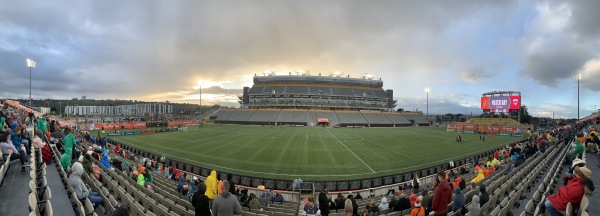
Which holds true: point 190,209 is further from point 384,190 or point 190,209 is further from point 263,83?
point 263,83

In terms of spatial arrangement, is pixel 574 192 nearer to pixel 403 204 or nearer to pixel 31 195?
pixel 403 204

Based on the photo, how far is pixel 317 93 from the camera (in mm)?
105938

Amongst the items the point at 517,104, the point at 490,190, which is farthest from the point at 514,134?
the point at 490,190

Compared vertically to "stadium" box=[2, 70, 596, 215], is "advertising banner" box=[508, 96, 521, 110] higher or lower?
higher

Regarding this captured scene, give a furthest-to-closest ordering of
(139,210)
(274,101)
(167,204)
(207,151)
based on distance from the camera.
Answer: (274,101) → (207,151) → (167,204) → (139,210)

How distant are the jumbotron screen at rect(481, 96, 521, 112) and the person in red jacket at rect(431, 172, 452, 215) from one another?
7512 cm

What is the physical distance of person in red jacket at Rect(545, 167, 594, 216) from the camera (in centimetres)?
441

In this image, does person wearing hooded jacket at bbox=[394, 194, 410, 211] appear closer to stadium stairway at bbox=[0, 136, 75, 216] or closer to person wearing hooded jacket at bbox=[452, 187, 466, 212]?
person wearing hooded jacket at bbox=[452, 187, 466, 212]

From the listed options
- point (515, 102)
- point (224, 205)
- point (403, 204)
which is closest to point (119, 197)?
point (224, 205)

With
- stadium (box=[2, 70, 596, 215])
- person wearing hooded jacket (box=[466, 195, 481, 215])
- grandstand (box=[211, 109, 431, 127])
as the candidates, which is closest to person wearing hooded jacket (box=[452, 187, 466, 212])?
person wearing hooded jacket (box=[466, 195, 481, 215])

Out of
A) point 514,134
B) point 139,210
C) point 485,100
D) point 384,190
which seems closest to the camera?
point 139,210

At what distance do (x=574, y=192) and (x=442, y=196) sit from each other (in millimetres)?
2172

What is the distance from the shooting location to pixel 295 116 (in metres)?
82.6

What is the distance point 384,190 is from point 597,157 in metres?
11.5
